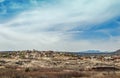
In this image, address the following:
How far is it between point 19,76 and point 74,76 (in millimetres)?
7300

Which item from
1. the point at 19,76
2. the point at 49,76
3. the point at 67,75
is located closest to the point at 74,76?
the point at 67,75

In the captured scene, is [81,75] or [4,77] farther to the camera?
[81,75]

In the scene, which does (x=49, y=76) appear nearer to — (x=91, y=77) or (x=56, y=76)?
(x=56, y=76)

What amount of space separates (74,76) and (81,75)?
64.8 inches

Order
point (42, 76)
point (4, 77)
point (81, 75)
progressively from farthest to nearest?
point (81, 75)
point (42, 76)
point (4, 77)

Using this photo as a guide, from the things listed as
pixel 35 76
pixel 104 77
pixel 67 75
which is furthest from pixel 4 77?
pixel 104 77

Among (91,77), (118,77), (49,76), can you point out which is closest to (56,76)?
(49,76)

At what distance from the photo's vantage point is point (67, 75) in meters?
43.9

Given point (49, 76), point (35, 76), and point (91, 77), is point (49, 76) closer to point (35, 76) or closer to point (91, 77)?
point (35, 76)

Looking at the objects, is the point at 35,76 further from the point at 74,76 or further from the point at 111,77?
the point at 111,77

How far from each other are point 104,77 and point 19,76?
9837 mm

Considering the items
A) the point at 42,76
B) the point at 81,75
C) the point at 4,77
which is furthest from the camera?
the point at 81,75

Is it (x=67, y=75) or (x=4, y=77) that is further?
(x=67, y=75)

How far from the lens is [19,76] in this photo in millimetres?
41000
